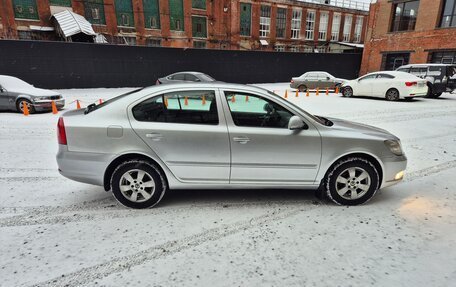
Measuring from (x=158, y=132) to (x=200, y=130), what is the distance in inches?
20.4

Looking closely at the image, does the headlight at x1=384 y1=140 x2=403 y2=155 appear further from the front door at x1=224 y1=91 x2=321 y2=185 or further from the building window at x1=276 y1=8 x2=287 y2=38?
the building window at x1=276 y1=8 x2=287 y2=38

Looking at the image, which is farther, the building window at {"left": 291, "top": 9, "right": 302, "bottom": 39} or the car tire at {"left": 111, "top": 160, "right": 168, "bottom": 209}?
the building window at {"left": 291, "top": 9, "right": 302, "bottom": 39}

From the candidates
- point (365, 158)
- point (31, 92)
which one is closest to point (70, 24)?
point (31, 92)

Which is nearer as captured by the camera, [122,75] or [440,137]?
[440,137]

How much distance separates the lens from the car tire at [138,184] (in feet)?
11.6

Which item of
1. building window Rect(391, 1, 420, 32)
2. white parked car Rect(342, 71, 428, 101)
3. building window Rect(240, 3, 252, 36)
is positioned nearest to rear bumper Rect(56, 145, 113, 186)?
white parked car Rect(342, 71, 428, 101)

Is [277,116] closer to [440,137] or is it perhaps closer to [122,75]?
[440,137]

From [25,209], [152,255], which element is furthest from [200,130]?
[25,209]

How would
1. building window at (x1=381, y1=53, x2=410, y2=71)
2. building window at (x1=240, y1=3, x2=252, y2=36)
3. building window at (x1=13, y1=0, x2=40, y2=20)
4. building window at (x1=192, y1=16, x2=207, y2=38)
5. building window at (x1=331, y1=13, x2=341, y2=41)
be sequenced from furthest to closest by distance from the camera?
building window at (x1=331, y1=13, x2=341, y2=41)
building window at (x1=240, y1=3, x2=252, y2=36)
building window at (x1=192, y1=16, x2=207, y2=38)
building window at (x1=13, y1=0, x2=40, y2=20)
building window at (x1=381, y1=53, x2=410, y2=71)

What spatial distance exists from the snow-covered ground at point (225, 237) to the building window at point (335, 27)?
49.0m

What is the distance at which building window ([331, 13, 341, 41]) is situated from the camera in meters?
47.1

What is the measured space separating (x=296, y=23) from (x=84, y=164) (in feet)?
154

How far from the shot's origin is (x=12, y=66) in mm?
17094

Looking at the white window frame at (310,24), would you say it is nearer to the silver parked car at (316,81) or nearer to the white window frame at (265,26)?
the white window frame at (265,26)
